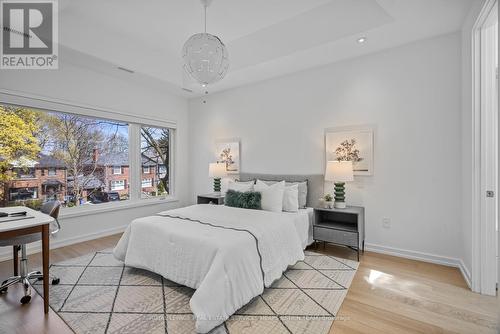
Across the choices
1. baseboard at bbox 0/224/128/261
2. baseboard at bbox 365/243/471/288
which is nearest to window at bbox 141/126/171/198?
baseboard at bbox 0/224/128/261

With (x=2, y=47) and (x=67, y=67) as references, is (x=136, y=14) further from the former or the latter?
(x=2, y=47)

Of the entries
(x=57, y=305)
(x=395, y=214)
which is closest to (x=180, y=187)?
(x=57, y=305)

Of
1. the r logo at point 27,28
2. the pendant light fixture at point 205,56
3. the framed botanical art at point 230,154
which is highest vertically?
the r logo at point 27,28

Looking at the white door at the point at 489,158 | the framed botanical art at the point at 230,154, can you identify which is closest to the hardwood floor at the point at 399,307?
the white door at the point at 489,158

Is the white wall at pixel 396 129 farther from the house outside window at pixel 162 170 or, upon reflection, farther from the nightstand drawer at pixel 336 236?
the house outside window at pixel 162 170

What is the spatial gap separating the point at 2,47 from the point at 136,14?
5.98ft

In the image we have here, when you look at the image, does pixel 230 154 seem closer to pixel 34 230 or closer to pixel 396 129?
pixel 396 129

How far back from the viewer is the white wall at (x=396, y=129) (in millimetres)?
2893

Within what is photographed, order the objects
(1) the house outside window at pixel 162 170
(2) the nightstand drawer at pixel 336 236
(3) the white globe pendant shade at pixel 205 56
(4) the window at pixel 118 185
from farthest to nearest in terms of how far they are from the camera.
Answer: (1) the house outside window at pixel 162 170
(4) the window at pixel 118 185
(2) the nightstand drawer at pixel 336 236
(3) the white globe pendant shade at pixel 205 56

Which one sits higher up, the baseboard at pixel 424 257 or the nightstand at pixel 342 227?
the nightstand at pixel 342 227

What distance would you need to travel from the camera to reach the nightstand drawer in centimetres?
305

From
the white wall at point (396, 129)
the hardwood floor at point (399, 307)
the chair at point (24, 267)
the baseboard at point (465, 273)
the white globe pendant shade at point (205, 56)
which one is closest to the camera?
the hardwood floor at point (399, 307)

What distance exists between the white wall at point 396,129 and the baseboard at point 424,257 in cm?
3

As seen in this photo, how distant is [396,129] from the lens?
321 cm
